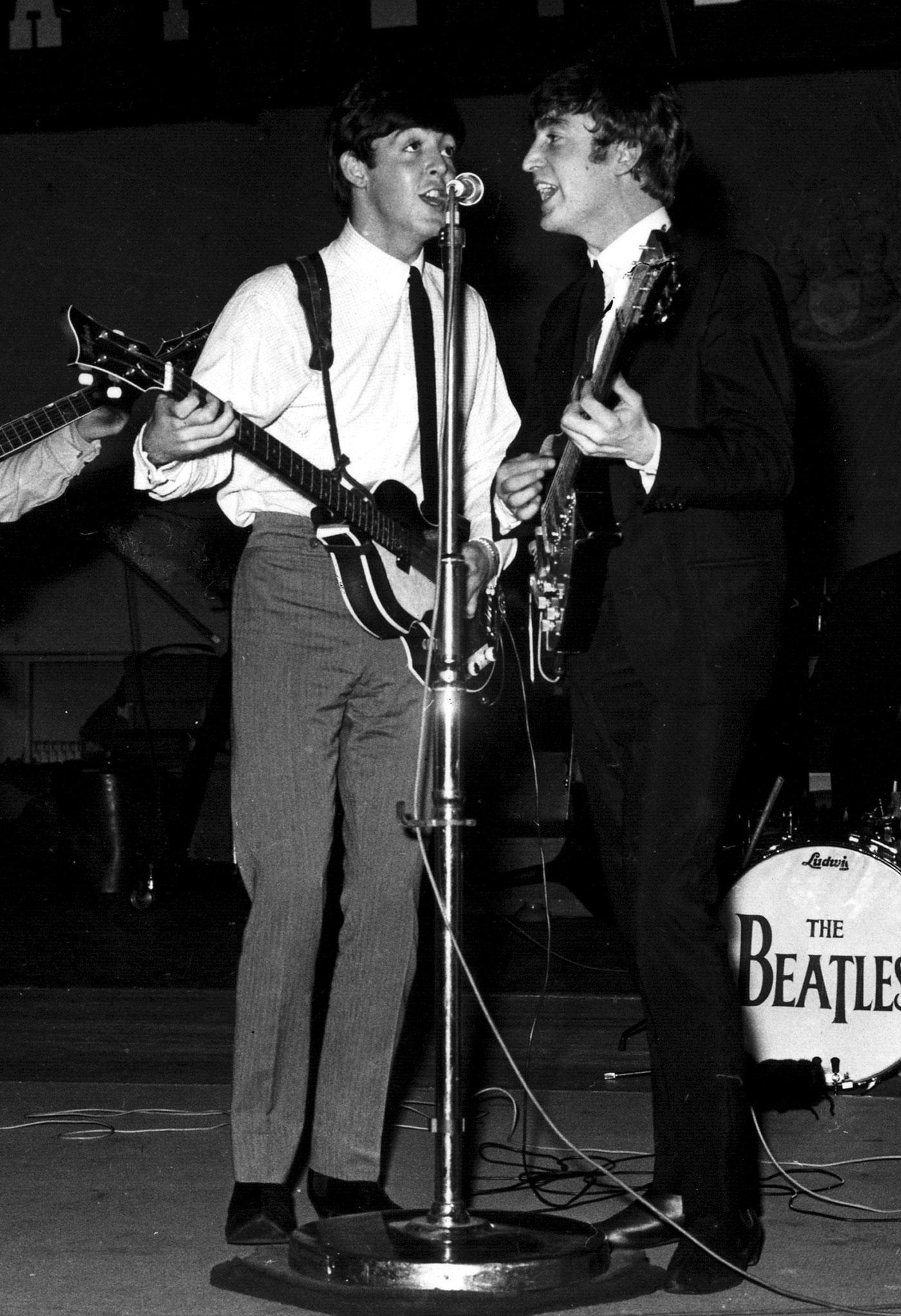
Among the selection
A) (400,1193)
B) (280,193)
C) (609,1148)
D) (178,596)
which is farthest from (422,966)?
(280,193)

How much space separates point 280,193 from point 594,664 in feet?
22.4

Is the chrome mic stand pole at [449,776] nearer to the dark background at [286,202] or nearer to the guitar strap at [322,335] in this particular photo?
the guitar strap at [322,335]

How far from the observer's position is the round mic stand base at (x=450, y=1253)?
206 centimetres

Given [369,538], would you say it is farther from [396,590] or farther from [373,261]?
[373,261]

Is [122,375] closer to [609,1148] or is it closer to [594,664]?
[594,664]

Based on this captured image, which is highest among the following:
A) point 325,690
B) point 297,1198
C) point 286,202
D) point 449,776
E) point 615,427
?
point 286,202

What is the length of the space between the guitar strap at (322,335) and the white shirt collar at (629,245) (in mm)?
474

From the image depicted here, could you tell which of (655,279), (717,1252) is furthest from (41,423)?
(717,1252)

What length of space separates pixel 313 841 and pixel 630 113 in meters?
1.29

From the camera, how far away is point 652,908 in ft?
7.42

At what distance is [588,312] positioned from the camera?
2.61m

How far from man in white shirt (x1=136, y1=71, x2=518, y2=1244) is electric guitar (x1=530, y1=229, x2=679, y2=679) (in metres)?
0.18

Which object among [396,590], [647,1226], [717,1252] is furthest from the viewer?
[396,590]

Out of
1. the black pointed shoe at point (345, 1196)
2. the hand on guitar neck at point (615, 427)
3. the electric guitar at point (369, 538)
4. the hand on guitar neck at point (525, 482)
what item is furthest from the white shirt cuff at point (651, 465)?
the black pointed shoe at point (345, 1196)
